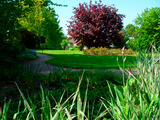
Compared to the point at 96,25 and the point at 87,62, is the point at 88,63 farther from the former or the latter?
the point at 96,25

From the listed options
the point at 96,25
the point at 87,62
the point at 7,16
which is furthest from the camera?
the point at 96,25

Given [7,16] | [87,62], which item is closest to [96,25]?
[87,62]

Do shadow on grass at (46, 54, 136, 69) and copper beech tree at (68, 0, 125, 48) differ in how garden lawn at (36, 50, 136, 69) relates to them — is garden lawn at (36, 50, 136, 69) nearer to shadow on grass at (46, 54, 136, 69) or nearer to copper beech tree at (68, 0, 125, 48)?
shadow on grass at (46, 54, 136, 69)

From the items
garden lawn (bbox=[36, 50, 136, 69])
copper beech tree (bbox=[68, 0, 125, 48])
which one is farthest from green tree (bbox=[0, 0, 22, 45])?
copper beech tree (bbox=[68, 0, 125, 48])

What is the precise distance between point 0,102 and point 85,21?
17592mm

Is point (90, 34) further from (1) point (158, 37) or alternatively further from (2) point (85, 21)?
(1) point (158, 37)

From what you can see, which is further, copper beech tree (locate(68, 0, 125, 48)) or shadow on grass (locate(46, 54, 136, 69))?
copper beech tree (locate(68, 0, 125, 48))

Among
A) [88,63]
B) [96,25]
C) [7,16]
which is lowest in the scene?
[88,63]

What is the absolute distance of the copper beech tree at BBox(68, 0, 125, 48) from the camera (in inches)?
724

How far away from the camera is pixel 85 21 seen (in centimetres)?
1928

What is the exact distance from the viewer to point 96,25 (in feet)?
60.0

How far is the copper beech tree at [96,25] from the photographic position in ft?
60.3

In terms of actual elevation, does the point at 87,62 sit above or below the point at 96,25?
below

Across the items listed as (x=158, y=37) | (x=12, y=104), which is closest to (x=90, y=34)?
(x=158, y=37)
